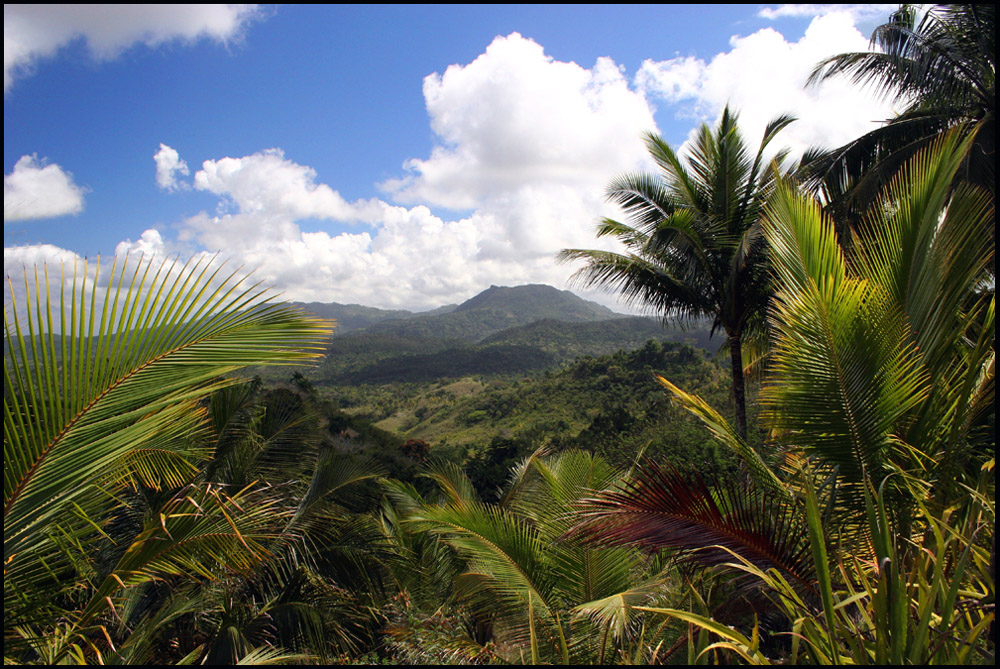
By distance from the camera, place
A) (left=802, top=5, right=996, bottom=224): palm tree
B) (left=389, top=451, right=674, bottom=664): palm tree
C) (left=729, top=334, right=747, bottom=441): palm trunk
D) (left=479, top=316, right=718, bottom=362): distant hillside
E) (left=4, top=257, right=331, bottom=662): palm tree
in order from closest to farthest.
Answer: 1. (left=4, top=257, right=331, bottom=662): palm tree
2. (left=389, top=451, right=674, bottom=664): palm tree
3. (left=802, top=5, right=996, bottom=224): palm tree
4. (left=729, top=334, right=747, bottom=441): palm trunk
5. (left=479, top=316, right=718, bottom=362): distant hillside

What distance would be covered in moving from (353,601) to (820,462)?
17.0 feet

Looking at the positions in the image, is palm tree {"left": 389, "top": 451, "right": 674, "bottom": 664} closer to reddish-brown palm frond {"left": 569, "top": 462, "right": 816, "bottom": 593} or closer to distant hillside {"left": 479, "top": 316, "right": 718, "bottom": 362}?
reddish-brown palm frond {"left": 569, "top": 462, "right": 816, "bottom": 593}

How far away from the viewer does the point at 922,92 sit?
6.36 meters

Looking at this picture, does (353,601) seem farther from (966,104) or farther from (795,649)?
(966,104)

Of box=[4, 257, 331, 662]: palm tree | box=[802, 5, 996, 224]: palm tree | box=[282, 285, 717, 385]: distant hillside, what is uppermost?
box=[802, 5, 996, 224]: palm tree

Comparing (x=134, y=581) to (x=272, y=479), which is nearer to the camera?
(x=134, y=581)

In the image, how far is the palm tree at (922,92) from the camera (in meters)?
5.82

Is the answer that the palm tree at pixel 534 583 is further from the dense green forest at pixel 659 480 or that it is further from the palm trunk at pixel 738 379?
the palm trunk at pixel 738 379

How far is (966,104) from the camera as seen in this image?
6.14 m

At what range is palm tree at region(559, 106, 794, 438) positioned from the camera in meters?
7.26

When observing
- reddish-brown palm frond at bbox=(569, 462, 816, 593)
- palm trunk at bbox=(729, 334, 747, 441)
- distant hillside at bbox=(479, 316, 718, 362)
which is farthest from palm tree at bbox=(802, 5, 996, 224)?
distant hillside at bbox=(479, 316, 718, 362)

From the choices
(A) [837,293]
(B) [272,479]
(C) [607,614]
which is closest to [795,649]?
(C) [607,614]

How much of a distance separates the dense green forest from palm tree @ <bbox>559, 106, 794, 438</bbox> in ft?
0.16

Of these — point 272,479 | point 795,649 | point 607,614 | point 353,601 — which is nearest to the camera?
point 795,649
